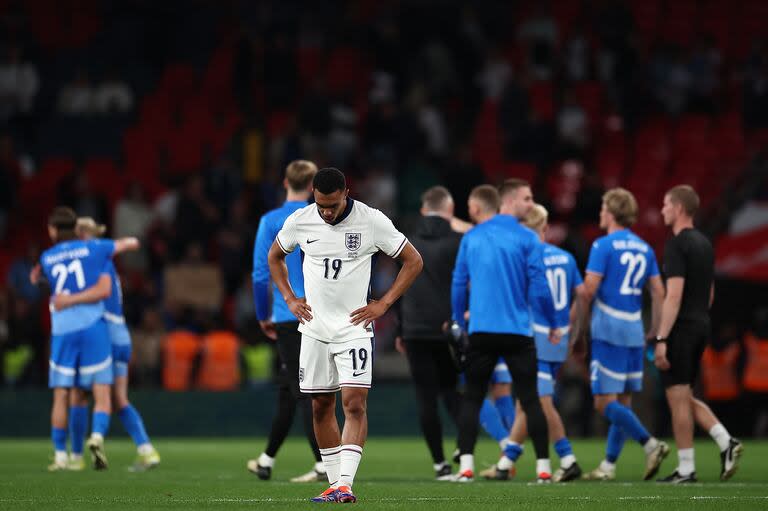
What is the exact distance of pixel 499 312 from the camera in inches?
445

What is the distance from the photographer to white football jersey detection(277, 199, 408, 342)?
9.00 metres

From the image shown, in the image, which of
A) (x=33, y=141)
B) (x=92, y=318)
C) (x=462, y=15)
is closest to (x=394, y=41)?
(x=462, y=15)

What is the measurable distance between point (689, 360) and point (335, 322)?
3958 millimetres

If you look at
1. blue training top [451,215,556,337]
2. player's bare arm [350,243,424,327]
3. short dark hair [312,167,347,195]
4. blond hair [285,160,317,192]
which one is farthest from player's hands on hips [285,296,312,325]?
blue training top [451,215,556,337]

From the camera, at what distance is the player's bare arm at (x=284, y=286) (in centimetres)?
905

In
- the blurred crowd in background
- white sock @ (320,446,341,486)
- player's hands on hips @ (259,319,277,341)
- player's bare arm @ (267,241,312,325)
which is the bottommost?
white sock @ (320,446,341,486)

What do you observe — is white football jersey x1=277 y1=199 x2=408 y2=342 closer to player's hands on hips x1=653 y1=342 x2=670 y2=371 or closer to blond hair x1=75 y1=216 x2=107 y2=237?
player's hands on hips x1=653 y1=342 x2=670 y2=371

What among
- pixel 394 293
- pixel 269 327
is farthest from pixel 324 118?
pixel 394 293

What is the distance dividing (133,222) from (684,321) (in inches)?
487

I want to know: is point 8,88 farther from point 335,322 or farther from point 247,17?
point 335,322

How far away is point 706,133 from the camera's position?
24.2 metres

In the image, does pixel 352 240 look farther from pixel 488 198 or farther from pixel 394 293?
pixel 488 198

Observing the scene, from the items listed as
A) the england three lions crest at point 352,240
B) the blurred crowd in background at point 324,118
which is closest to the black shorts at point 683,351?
the england three lions crest at point 352,240

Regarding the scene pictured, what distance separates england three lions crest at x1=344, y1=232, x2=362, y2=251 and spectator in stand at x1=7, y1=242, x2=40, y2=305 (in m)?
12.9
